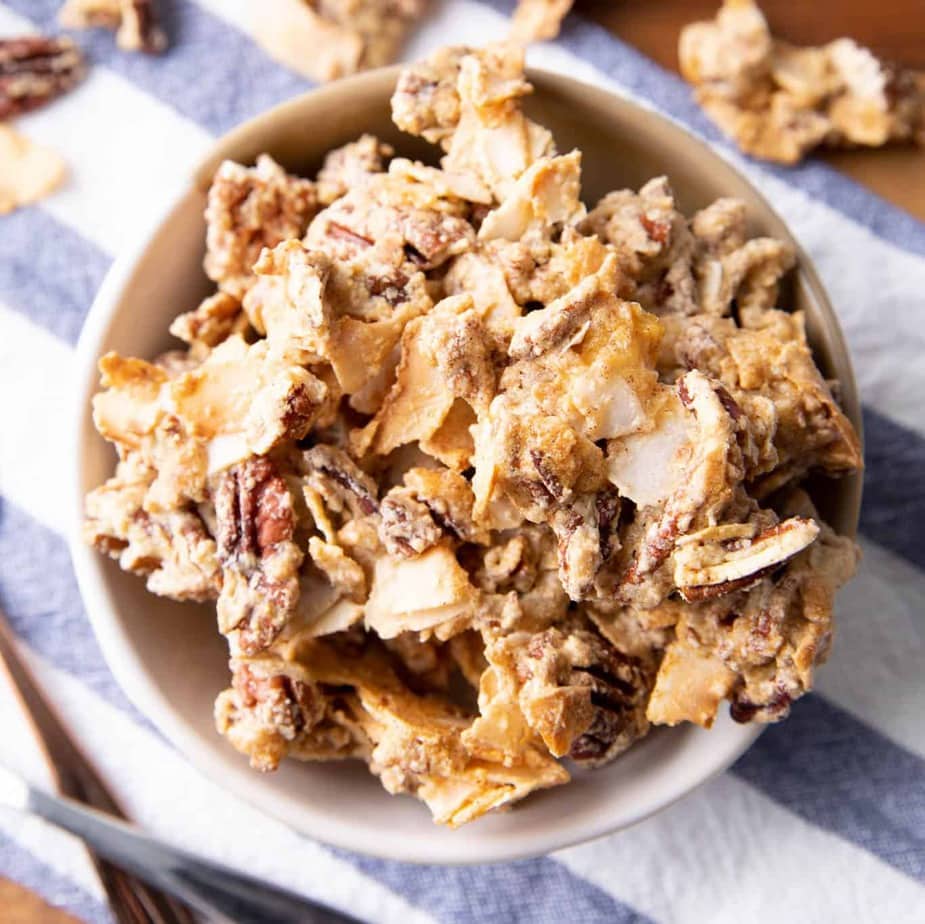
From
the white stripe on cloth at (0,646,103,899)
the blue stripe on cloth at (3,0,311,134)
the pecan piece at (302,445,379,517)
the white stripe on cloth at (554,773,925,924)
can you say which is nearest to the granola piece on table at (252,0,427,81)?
the blue stripe on cloth at (3,0,311,134)

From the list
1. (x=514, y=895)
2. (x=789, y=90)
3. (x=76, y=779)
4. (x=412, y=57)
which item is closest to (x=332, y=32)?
(x=412, y=57)

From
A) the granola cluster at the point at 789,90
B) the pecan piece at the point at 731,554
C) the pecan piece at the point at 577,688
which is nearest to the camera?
the pecan piece at the point at 731,554

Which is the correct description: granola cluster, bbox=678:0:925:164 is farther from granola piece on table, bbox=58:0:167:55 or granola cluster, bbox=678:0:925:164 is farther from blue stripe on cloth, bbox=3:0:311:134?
granola piece on table, bbox=58:0:167:55

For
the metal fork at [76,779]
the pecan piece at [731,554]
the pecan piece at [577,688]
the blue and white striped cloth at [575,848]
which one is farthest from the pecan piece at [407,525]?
the metal fork at [76,779]

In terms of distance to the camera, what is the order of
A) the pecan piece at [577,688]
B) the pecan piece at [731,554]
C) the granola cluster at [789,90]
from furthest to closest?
the granola cluster at [789,90], the pecan piece at [577,688], the pecan piece at [731,554]

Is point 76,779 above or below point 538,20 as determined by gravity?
below

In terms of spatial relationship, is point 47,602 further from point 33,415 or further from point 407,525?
point 407,525

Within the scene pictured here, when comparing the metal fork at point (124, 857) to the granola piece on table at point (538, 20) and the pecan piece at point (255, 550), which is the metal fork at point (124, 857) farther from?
the granola piece on table at point (538, 20)
